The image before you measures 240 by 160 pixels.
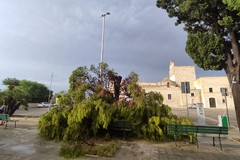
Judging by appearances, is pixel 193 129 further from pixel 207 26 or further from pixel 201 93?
pixel 201 93

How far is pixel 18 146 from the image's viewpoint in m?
7.53

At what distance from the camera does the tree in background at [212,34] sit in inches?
367

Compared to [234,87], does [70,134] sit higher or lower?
lower

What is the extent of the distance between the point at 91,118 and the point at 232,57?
7.85 metres

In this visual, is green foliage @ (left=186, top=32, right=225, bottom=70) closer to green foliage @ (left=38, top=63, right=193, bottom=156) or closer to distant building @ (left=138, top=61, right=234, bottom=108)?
green foliage @ (left=38, top=63, right=193, bottom=156)

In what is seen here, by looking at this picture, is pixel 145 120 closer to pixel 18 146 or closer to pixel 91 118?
pixel 91 118

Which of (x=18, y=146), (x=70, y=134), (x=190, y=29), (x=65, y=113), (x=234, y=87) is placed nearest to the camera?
(x=18, y=146)

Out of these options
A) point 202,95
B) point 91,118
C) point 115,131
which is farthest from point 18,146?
point 202,95

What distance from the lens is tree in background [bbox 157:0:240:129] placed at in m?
9.32

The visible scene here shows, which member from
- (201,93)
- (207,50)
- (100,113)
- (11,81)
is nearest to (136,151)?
(100,113)

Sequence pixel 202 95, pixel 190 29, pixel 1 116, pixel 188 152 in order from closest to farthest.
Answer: pixel 188 152 < pixel 190 29 < pixel 1 116 < pixel 202 95

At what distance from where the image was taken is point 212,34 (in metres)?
10.2

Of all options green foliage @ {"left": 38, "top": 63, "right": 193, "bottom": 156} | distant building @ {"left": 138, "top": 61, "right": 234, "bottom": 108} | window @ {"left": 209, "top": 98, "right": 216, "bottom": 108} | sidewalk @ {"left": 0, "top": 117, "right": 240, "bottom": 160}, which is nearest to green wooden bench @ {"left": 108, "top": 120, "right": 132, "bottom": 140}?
green foliage @ {"left": 38, "top": 63, "right": 193, "bottom": 156}

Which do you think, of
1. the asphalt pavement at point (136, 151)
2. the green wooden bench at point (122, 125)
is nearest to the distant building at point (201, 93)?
A: the green wooden bench at point (122, 125)
